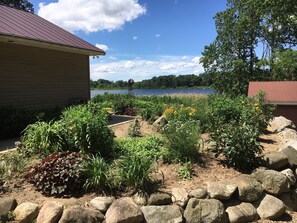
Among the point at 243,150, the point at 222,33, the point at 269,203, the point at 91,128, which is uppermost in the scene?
the point at 222,33

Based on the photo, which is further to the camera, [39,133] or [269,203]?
[39,133]

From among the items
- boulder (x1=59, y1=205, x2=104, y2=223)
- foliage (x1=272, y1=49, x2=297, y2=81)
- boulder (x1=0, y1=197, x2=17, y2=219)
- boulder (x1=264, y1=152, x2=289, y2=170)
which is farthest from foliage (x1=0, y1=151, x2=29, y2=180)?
foliage (x1=272, y1=49, x2=297, y2=81)

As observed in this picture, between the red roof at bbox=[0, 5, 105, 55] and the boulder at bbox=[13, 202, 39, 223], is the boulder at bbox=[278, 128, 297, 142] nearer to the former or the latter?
the boulder at bbox=[13, 202, 39, 223]

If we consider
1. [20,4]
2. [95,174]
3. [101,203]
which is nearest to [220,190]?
[101,203]

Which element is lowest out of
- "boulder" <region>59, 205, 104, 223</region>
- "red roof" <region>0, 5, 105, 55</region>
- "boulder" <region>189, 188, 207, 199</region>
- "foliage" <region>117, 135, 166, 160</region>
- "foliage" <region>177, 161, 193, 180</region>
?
"boulder" <region>59, 205, 104, 223</region>

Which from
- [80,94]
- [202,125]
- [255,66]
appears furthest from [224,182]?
[255,66]

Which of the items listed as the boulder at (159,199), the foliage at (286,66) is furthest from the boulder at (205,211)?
the foliage at (286,66)

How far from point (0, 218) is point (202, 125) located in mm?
5410

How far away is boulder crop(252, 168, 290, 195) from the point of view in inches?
181

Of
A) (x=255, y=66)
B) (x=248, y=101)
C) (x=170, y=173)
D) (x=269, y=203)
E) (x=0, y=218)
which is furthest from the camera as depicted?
(x=255, y=66)

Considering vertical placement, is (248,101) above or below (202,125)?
above

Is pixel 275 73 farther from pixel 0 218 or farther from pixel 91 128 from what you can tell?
pixel 0 218

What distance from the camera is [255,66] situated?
28.7 meters

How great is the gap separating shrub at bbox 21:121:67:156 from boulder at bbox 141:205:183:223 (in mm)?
2196
